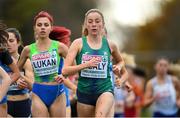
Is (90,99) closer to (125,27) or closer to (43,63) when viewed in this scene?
(43,63)

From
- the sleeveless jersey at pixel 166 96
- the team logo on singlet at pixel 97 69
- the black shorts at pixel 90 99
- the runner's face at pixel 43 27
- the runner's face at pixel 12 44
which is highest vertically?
the runner's face at pixel 43 27

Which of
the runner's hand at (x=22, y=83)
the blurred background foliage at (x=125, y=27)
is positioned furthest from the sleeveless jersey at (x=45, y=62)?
the blurred background foliage at (x=125, y=27)

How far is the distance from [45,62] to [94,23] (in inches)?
45.5

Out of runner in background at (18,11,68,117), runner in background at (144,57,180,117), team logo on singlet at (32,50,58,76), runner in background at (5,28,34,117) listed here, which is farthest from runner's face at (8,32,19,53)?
runner in background at (144,57,180,117)

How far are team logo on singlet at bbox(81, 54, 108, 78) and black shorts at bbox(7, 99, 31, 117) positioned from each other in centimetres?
220

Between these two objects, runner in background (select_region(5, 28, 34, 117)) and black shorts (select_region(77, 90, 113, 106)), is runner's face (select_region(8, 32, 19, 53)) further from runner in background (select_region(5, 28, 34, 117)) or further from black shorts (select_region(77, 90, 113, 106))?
black shorts (select_region(77, 90, 113, 106))

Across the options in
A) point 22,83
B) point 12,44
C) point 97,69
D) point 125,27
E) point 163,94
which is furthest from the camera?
point 125,27

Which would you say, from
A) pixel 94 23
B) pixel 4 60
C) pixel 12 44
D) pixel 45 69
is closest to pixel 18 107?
pixel 12 44

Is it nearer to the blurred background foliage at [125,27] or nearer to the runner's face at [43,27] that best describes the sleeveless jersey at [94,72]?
the runner's face at [43,27]

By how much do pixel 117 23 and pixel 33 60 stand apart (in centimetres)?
4971

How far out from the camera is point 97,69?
11562 mm

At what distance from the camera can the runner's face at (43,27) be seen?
12.4 meters

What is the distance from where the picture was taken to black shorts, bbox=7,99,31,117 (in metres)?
13.5

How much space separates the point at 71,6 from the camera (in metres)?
52.4
